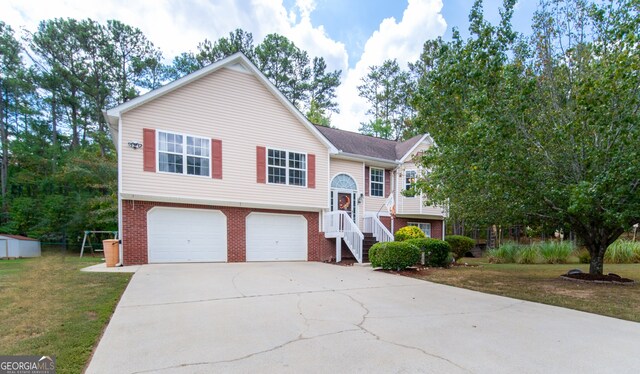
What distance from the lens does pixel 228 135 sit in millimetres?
12203

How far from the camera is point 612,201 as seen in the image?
6605 mm

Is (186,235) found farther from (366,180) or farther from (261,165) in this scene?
(366,180)

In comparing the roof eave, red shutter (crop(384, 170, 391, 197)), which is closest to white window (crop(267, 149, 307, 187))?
the roof eave

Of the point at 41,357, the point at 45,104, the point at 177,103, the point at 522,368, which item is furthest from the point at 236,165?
the point at 45,104

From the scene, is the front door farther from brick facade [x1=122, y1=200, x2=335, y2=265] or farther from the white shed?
the white shed

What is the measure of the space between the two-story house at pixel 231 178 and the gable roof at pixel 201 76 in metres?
0.04

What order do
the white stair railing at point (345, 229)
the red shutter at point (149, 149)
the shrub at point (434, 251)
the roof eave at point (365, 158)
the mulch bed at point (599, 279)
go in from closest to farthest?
the mulch bed at point (599, 279) → the red shutter at point (149, 149) → the shrub at point (434, 251) → the white stair railing at point (345, 229) → the roof eave at point (365, 158)

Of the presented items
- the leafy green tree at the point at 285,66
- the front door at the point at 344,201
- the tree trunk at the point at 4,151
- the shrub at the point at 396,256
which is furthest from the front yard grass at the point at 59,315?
the leafy green tree at the point at 285,66

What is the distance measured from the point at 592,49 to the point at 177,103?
12.2 meters

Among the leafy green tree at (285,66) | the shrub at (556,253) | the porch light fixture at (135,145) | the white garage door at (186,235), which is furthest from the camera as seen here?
the leafy green tree at (285,66)

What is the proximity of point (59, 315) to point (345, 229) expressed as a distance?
9979 mm

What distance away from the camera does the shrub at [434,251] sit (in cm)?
1141

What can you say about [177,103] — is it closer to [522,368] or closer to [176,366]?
[176,366]

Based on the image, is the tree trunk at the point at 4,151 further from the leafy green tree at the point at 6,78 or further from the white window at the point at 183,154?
the white window at the point at 183,154
